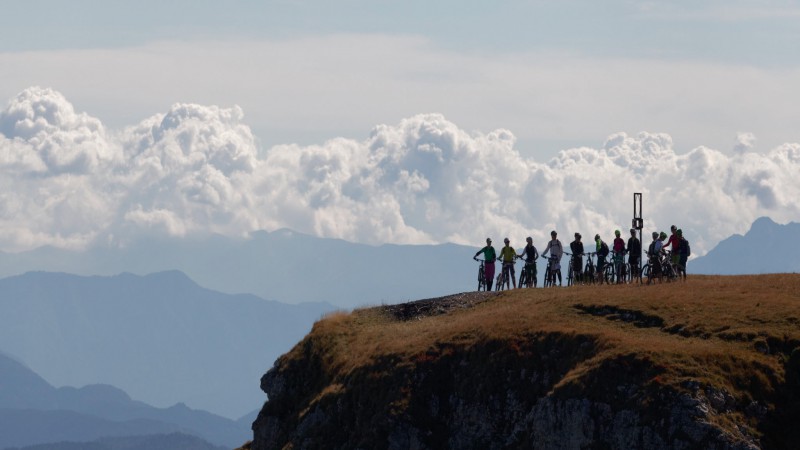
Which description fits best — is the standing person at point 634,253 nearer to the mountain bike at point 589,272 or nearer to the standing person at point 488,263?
the mountain bike at point 589,272

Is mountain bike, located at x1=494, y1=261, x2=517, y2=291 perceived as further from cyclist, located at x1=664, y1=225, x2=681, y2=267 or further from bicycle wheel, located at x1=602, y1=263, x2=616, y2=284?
cyclist, located at x1=664, y1=225, x2=681, y2=267

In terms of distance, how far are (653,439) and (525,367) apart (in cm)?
940

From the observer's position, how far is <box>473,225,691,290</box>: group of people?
215 feet

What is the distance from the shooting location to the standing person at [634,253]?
66.9 m

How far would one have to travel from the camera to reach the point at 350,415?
60.2 meters

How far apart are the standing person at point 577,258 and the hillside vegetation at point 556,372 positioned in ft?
15.7

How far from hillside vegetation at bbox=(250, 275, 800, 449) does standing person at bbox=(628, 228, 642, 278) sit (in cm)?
352

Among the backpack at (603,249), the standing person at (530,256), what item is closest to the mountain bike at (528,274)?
the standing person at (530,256)

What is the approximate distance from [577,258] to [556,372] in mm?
18872

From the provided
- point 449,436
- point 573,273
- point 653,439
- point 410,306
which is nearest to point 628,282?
point 573,273

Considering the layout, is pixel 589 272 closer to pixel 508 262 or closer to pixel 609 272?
pixel 609 272

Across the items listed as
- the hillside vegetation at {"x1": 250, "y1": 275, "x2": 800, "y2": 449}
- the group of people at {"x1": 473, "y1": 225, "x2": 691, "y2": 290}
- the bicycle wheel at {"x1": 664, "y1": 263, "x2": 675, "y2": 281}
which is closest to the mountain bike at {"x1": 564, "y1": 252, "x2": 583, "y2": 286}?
the group of people at {"x1": 473, "y1": 225, "x2": 691, "y2": 290}

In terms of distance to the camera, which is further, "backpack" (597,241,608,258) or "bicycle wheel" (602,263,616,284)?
"bicycle wheel" (602,263,616,284)

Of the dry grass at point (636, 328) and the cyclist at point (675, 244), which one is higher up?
the cyclist at point (675, 244)
